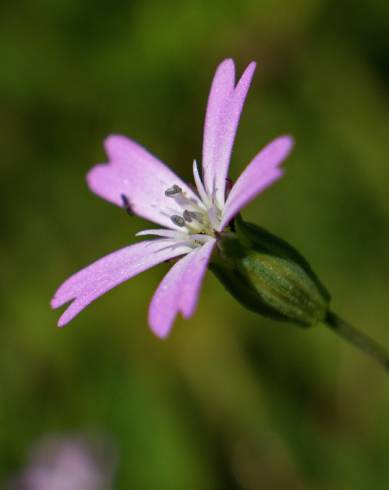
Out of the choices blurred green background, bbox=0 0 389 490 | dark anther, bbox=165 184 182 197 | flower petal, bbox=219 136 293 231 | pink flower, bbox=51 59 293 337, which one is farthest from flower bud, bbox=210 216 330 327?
blurred green background, bbox=0 0 389 490

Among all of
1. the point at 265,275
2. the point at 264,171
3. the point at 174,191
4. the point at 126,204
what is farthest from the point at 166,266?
the point at 264,171

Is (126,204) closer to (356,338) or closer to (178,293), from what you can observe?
(178,293)

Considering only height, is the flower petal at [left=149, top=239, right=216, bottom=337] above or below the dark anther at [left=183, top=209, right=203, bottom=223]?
below

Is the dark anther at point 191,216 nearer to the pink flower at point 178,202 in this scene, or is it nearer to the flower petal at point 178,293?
the pink flower at point 178,202

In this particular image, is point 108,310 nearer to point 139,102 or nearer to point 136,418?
point 136,418

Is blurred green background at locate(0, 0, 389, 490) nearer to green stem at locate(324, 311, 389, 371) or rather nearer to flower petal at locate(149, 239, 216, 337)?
green stem at locate(324, 311, 389, 371)

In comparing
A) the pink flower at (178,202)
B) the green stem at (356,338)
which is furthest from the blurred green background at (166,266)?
the pink flower at (178,202)

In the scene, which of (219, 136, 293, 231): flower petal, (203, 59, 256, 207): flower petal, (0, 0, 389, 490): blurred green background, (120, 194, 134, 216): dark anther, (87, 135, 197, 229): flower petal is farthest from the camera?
(0, 0, 389, 490): blurred green background
